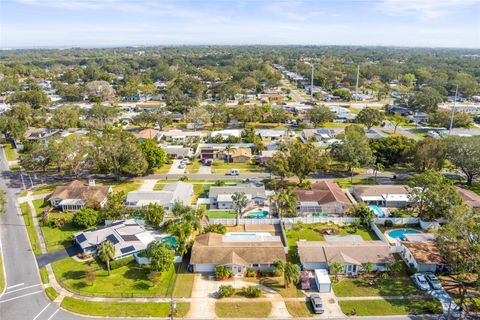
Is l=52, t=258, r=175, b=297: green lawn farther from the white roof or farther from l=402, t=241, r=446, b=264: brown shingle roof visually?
l=402, t=241, r=446, b=264: brown shingle roof

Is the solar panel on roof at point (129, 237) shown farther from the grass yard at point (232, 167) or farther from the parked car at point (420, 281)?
the parked car at point (420, 281)

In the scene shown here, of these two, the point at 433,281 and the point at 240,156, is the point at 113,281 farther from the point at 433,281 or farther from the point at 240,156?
the point at 240,156

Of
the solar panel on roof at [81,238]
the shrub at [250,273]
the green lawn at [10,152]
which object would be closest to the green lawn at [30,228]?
the solar panel on roof at [81,238]

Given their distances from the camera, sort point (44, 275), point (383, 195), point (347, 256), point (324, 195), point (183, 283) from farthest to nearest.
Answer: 1. point (383, 195)
2. point (324, 195)
3. point (347, 256)
4. point (44, 275)
5. point (183, 283)

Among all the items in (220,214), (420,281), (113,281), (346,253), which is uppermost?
(346,253)

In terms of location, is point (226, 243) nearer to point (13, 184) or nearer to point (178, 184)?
point (178, 184)

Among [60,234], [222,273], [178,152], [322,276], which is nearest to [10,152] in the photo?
[178,152]

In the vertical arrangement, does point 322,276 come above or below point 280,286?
above

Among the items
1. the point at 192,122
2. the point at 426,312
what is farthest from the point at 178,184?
the point at 192,122

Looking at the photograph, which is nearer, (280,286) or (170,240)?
(280,286)
